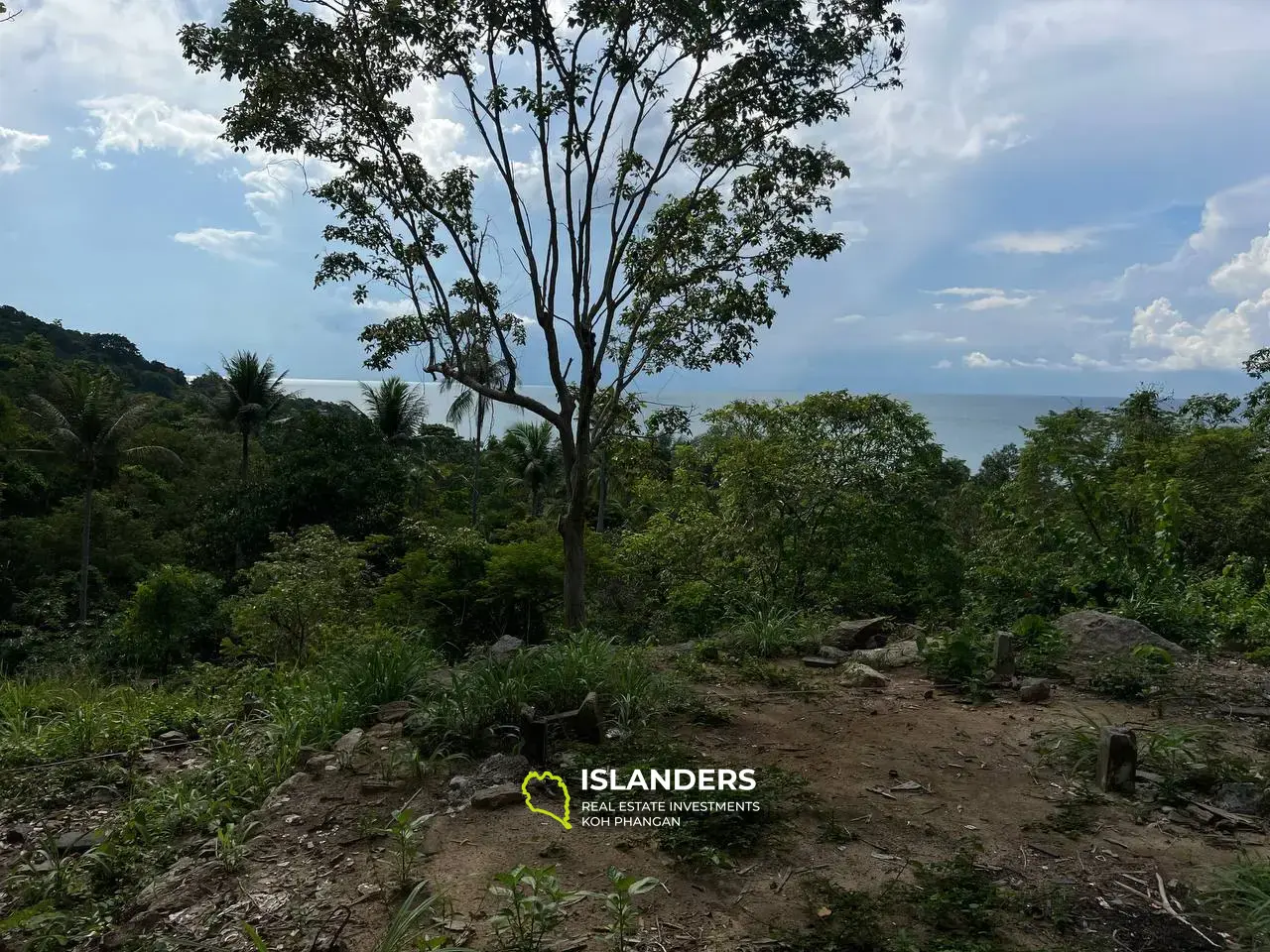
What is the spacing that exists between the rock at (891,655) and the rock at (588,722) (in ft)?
9.74

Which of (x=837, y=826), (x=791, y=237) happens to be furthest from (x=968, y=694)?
(x=791, y=237)

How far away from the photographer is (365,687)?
530 centimetres

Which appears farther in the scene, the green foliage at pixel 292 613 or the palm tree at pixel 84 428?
the palm tree at pixel 84 428

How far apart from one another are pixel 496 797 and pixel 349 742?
125 cm

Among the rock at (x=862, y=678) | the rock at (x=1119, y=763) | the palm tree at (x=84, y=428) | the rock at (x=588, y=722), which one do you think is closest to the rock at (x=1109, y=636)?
the rock at (x=862, y=678)

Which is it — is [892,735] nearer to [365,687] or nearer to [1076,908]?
[1076,908]

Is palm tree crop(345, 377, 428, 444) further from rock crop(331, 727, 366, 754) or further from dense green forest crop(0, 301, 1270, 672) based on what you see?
rock crop(331, 727, 366, 754)

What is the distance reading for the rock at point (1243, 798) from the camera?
3867 millimetres

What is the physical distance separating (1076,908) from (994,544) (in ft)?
27.5

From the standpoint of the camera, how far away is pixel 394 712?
5.17m

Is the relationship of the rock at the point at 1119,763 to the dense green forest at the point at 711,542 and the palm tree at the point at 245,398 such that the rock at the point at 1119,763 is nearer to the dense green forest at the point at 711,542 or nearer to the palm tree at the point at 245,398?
the dense green forest at the point at 711,542

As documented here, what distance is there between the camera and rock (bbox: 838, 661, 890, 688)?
609 centimetres

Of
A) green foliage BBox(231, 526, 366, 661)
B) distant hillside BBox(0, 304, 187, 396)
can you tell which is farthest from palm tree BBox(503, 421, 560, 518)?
green foliage BBox(231, 526, 366, 661)

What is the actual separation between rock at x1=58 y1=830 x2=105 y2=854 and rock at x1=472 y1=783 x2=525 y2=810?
177 centimetres
